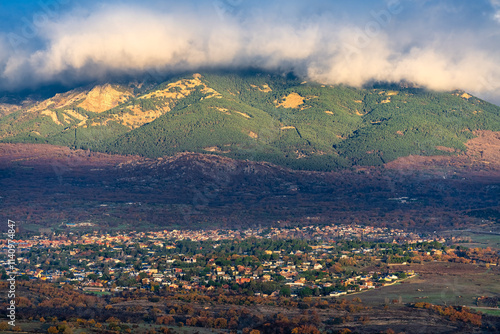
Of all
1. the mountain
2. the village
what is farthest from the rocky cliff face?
the village

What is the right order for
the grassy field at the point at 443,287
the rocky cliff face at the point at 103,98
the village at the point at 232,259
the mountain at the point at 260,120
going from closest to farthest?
1. the grassy field at the point at 443,287
2. the village at the point at 232,259
3. the mountain at the point at 260,120
4. the rocky cliff face at the point at 103,98

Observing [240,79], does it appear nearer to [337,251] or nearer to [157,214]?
[157,214]

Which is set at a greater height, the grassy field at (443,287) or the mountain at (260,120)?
the mountain at (260,120)

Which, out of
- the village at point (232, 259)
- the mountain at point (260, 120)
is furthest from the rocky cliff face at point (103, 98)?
the village at point (232, 259)

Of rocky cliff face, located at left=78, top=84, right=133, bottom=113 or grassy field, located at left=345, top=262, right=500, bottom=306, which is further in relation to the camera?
rocky cliff face, located at left=78, top=84, right=133, bottom=113

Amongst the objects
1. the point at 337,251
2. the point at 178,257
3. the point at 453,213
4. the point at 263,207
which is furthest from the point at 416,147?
the point at 178,257

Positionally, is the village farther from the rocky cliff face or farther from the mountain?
the rocky cliff face

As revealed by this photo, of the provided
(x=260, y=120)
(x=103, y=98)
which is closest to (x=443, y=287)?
(x=260, y=120)

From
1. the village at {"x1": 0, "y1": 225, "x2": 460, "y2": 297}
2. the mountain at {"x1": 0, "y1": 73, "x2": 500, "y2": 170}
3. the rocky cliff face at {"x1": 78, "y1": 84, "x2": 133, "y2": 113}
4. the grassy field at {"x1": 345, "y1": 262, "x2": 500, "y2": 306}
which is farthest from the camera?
the rocky cliff face at {"x1": 78, "y1": 84, "x2": 133, "y2": 113}

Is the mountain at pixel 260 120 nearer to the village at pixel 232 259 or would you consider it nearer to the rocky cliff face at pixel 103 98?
the rocky cliff face at pixel 103 98
